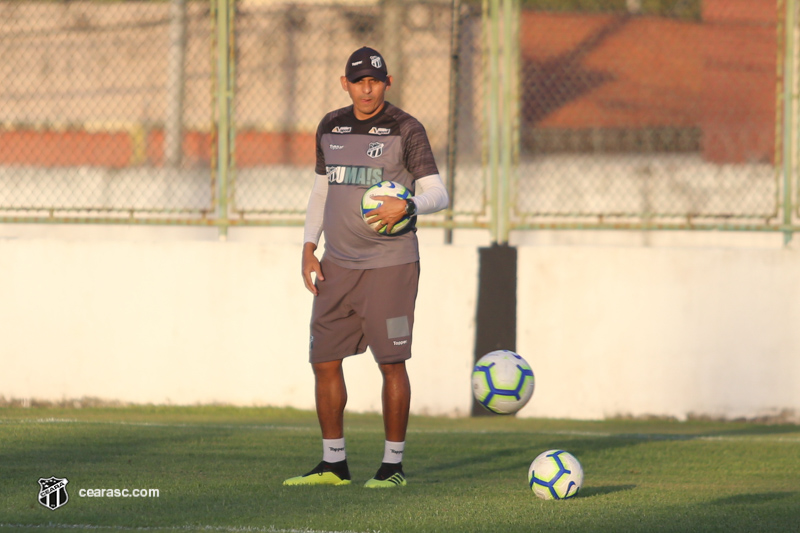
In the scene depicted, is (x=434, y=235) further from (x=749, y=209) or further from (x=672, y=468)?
(x=672, y=468)

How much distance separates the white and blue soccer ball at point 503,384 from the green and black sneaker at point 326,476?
2.75 ft

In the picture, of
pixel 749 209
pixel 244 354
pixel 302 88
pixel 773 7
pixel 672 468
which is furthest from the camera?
pixel 773 7

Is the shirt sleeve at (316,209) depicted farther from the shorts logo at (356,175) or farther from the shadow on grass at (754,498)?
the shadow on grass at (754,498)

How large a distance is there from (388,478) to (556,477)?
880 millimetres

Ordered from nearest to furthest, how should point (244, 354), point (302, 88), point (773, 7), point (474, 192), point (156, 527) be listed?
point (156, 527) → point (244, 354) → point (474, 192) → point (302, 88) → point (773, 7)

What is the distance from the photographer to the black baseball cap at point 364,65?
5.86 metres

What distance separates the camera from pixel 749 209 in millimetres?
10766

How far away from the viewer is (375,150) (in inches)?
237

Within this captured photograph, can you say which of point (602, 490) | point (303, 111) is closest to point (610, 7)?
point (303, 111)

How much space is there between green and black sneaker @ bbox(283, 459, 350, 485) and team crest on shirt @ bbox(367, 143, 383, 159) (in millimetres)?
1600

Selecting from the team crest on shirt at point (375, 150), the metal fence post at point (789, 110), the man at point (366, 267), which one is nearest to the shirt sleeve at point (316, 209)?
the man at point (366, 267)

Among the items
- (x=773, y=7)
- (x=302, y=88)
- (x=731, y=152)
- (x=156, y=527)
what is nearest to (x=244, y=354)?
(x=302, y=88)

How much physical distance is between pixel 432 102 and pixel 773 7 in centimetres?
558

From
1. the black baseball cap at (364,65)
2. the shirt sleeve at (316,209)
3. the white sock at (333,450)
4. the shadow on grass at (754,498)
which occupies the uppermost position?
the black baseball cap at (364,65)
